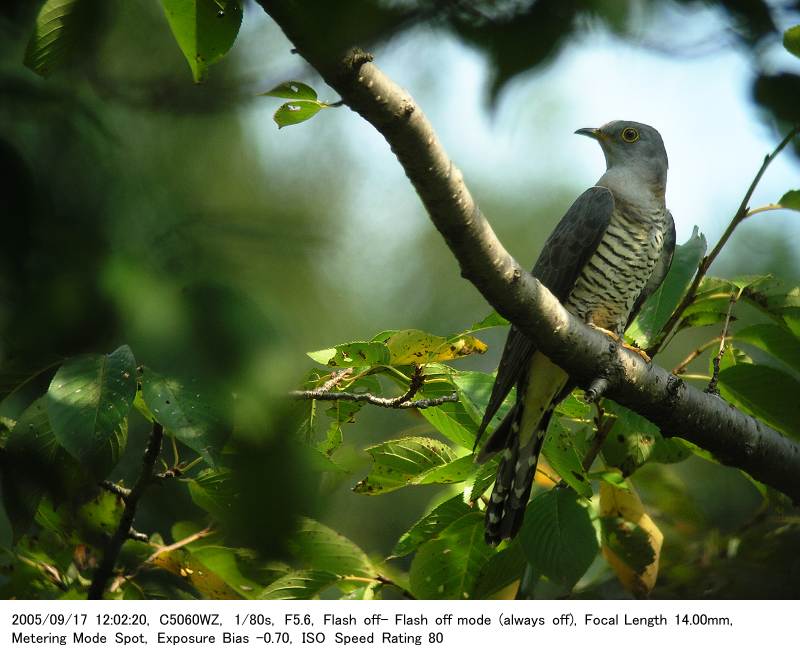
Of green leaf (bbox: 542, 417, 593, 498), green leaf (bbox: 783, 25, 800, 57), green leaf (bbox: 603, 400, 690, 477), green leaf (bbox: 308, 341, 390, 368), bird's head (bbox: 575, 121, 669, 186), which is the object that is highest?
green leaf (bbox: 783, 25, 800, 57)

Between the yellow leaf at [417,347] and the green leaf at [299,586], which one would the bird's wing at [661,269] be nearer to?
the yellow leaf at [417,347]

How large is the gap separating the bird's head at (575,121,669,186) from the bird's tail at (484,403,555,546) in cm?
84

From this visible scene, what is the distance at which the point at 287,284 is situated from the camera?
28cm

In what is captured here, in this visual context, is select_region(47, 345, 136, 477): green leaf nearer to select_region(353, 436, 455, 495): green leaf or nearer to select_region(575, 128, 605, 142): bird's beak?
select_region(353, 436, 455, 495): green leaf

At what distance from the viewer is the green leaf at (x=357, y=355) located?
1.02 metres

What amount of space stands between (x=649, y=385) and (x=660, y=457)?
0.56ft

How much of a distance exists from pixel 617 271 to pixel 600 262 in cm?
5

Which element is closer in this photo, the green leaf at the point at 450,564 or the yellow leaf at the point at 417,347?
the yellow leaf at the point at 417,347

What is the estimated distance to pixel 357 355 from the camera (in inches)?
41.9

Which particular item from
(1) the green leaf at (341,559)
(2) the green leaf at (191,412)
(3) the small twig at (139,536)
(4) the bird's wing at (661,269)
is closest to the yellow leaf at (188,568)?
(3) the small twig at (139,536)

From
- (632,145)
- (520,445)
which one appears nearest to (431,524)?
(520,445)

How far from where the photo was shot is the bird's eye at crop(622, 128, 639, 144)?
7.16ft

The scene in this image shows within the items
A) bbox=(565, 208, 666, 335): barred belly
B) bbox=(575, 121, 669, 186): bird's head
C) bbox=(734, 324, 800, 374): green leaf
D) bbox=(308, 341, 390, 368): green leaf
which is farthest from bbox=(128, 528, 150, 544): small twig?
bbox=(575, 121, 669, 186): bird's head
